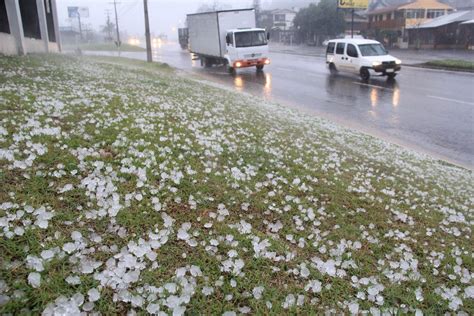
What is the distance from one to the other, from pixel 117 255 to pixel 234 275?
35.7 inches

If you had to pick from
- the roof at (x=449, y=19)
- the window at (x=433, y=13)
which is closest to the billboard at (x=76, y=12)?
the roof at (x=449, y=19)

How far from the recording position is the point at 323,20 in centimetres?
6700

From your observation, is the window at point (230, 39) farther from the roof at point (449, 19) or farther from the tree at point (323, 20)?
the tree at point (323, 20)

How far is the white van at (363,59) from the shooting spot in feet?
63.2

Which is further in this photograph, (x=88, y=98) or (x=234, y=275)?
(x=88, y=98)

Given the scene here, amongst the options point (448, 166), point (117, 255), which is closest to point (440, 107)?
point (448, 166)

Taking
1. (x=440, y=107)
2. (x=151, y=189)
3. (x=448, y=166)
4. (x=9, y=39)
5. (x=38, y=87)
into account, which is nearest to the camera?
(x=151, y=189)

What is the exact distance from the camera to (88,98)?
24.4ft

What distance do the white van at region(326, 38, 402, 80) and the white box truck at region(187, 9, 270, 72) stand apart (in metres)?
4.67

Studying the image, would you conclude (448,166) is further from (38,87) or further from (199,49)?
(199,49)

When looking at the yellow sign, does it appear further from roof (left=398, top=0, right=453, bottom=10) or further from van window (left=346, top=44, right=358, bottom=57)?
van window (left=346, top=44, right=358, bottom=57)

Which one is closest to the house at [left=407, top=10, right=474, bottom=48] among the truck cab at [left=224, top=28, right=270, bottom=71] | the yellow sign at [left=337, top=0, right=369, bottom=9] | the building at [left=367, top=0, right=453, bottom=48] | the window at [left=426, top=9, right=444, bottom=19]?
the building at [left=367, top=0, right=453, bottom=48]

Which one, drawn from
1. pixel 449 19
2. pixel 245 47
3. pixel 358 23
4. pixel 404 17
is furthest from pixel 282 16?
pixel 245 47

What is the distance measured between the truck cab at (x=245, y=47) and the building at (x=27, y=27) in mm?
11693
